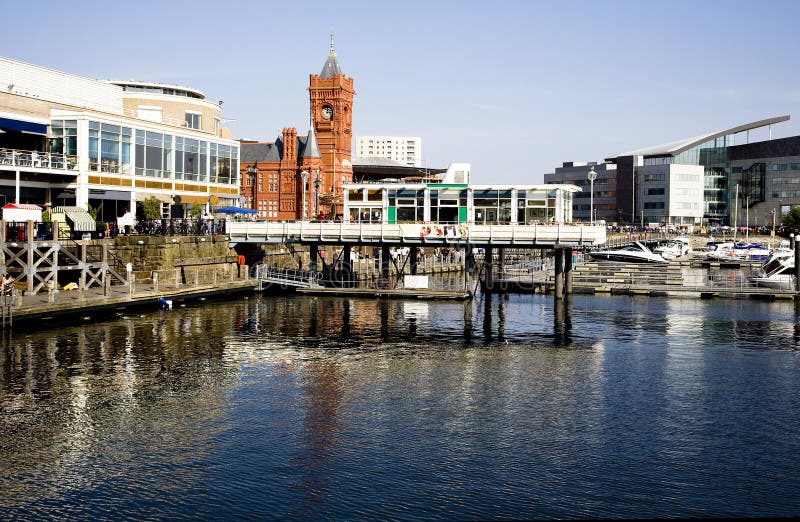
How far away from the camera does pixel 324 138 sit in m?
141

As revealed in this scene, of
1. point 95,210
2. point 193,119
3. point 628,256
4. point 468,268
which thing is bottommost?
point 468,268

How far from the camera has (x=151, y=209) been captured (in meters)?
80.3

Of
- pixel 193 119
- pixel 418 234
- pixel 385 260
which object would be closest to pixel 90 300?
pixel 418 234

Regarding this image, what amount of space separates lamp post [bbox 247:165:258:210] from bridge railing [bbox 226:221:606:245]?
62.8 m

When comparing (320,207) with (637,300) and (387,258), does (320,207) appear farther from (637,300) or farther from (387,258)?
(637,300)

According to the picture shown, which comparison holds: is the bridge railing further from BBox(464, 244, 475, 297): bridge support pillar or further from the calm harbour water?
the calm harbour water

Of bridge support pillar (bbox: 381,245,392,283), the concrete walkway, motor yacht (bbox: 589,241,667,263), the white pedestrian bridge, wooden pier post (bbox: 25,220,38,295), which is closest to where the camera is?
the concrete walkway

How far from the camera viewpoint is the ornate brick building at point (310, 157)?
5497 inches

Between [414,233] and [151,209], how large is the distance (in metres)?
25.9

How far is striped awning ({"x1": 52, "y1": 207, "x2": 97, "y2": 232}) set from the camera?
65.6m

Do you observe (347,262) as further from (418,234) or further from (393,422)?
(393,422)

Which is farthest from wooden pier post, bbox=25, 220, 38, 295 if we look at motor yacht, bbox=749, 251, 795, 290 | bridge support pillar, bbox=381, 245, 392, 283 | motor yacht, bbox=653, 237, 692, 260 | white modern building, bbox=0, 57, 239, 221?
motor yacht, bbox=653, 237, 692, 260

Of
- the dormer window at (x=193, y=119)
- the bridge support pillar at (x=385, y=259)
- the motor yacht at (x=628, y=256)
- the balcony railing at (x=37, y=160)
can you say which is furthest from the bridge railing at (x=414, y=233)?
the motor yacht at (x=628, y=256)

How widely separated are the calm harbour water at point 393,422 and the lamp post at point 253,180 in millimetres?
86555
